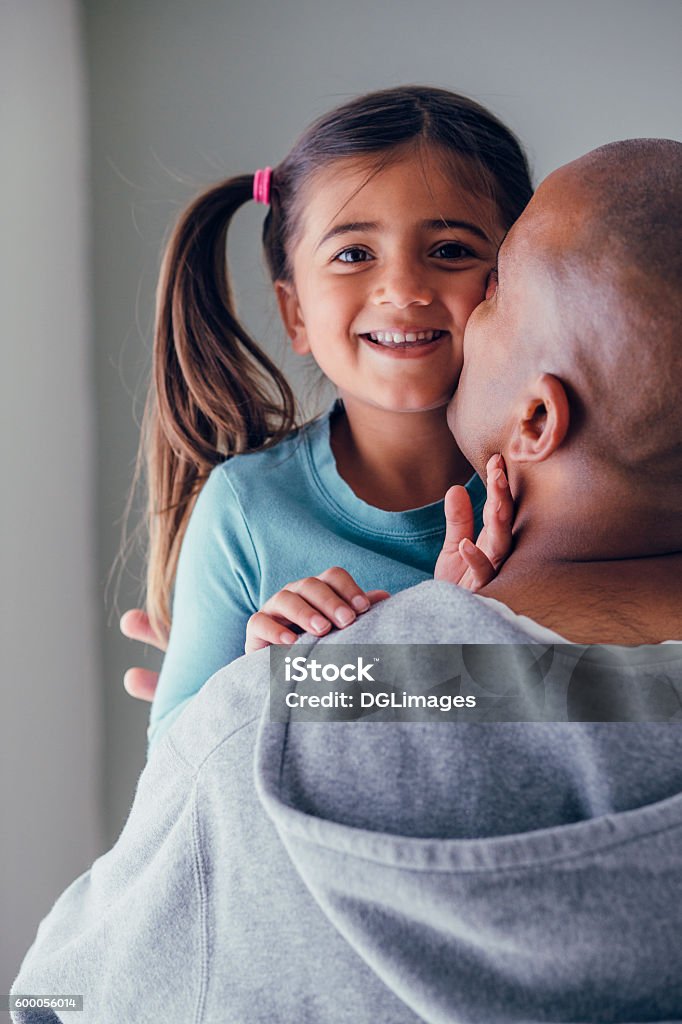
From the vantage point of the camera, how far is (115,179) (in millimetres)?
1350

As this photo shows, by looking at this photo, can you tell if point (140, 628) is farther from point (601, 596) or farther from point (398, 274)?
point (601, 596)

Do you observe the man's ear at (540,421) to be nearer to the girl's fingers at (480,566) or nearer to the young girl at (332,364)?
the girl's fingers at (480,566)

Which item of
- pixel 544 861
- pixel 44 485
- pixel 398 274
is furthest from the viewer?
pixel 44 485

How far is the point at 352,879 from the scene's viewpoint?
466 mm

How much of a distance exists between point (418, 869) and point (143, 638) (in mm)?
858

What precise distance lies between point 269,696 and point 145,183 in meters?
1.00

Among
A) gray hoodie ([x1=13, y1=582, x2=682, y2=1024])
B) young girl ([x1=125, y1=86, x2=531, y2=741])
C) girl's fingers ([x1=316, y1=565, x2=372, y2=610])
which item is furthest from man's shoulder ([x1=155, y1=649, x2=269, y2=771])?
young girl ([x1=125, y1=86, x2=531, y2=741])

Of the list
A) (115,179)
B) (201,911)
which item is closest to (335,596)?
(201,911)

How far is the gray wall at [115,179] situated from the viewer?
119 cm

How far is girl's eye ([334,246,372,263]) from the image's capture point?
3.33ft

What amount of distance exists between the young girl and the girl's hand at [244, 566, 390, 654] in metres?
0.25

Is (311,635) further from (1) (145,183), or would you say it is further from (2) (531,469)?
(1) (145,183)

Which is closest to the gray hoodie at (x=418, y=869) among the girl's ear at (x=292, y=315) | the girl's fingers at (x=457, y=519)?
the girl's fingers at (x=457, y=519)

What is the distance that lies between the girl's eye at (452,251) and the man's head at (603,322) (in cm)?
31
